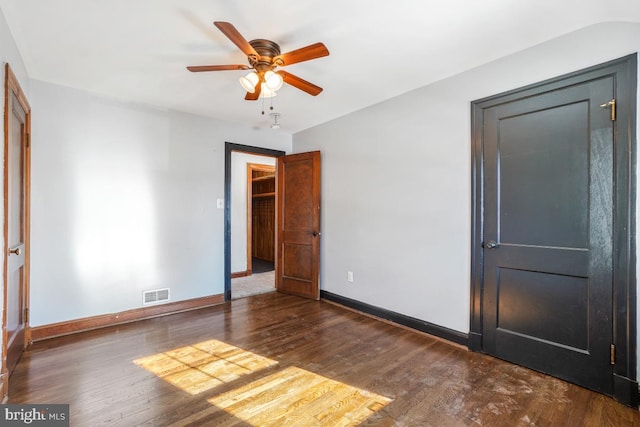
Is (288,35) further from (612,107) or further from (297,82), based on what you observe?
(612,107)

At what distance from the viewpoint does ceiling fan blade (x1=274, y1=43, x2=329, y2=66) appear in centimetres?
193

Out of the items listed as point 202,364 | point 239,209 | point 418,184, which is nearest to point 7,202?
point 202,364

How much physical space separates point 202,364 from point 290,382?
77cm

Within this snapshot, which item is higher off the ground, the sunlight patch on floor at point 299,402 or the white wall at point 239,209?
the white wall at point 239,209

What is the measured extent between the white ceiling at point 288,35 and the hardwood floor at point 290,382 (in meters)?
2.46

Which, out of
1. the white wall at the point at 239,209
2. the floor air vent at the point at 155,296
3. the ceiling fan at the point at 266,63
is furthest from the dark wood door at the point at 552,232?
A: the white wall at the point at 239,209

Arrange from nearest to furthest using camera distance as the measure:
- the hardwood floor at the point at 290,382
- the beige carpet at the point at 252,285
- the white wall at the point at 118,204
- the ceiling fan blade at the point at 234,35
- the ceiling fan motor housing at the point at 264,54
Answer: the ceiling fan blade at the point at 234,35
the hardwood floor at the point at 290,382
the ceiling fan motor housing at the point at 264,54
the white wall at the point at 118,204
the beige carpet at the point at 252,285

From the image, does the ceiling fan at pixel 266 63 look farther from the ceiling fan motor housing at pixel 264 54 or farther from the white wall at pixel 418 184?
the white wall at pixel 418 184

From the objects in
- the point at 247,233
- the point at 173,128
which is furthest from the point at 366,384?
the point at 247,233

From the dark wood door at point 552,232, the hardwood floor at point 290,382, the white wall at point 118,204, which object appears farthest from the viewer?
the white wall at point 118,204

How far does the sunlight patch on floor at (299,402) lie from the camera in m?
1.77

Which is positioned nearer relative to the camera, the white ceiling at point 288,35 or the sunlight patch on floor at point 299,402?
the sunlight patch on floor at point 299,402

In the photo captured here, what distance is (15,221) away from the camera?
2439 mm

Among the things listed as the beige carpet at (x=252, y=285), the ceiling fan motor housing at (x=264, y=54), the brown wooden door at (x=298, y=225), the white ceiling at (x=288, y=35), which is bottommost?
the beige carpet at (x=252, y=285)
